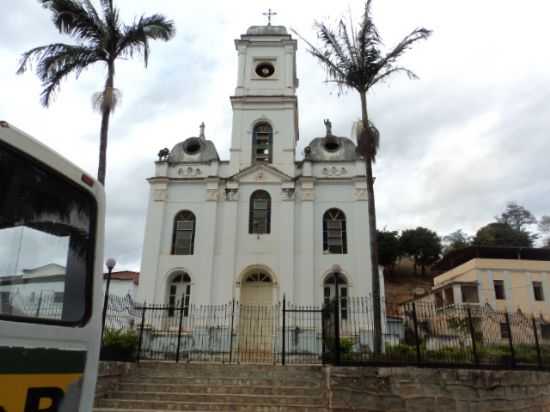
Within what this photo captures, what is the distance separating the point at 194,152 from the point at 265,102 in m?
4.20

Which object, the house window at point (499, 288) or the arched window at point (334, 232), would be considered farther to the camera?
the house window at point (499, 288)

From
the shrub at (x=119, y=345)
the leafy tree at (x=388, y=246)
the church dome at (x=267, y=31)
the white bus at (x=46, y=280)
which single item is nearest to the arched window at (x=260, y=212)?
the shrub at (x=119, y=345)

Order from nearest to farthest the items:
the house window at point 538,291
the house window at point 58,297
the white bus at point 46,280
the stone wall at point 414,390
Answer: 1. the white bus at point 46,280
2. the house window at point 58,297
3. the stone wall at point 414,390
4. the house window at point 538,291

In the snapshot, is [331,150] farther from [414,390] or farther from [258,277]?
[414,390]

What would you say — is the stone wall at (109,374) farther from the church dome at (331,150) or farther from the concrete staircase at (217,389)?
the church dome at (331,150)

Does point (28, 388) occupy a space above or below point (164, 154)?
below

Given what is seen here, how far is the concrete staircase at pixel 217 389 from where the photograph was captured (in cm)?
1008

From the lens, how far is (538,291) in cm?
3184

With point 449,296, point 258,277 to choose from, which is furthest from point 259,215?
point 449,296

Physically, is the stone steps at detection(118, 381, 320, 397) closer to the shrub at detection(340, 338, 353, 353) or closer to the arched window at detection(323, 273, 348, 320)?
the shrub at detection(340, 338, 353, 353)

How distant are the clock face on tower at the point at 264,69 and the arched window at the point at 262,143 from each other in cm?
288

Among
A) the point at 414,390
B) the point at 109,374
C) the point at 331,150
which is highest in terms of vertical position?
the point at 331,150

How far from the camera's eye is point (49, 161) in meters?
3.55

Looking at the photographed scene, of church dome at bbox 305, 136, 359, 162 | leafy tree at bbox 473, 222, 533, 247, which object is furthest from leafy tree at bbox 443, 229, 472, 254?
church dome at bbox 305, 136, 359, 162
